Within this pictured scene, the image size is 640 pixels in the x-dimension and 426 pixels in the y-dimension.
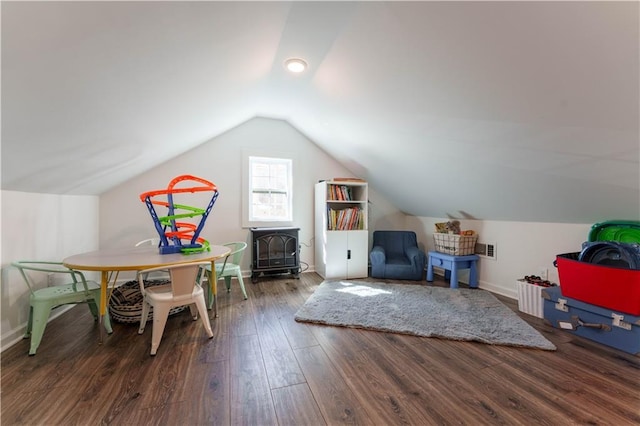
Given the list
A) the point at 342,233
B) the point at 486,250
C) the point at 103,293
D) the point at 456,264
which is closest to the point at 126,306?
the point at 103,293

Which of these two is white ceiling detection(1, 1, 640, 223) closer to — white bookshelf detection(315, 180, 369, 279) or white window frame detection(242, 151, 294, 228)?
white window frame detection(242, 151, 294, 228)

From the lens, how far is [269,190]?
4074 mm

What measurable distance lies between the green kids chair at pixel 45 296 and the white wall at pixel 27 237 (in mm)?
63

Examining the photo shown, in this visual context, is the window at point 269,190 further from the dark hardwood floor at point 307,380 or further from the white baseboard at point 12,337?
the white baseboard at point 12,337

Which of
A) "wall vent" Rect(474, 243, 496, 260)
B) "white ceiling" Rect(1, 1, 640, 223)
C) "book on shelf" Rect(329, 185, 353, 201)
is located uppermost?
"white ceiling" Rect(1, 1, 640, 223)

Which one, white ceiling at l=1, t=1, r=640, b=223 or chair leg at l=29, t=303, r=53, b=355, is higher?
white ceiling at l=1, t=1, r=640, b=223

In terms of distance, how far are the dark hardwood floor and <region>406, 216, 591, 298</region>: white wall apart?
0.89 meters

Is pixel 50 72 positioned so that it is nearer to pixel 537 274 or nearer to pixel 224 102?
pixel 224 102

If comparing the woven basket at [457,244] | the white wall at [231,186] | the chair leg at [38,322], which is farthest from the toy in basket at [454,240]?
the chair leg at [38,322]

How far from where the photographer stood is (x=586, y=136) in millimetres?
1616

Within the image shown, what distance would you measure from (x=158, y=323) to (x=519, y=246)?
3.71m

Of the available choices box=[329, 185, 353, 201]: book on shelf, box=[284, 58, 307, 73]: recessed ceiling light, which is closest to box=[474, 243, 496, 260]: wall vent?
box=[329, 185, 353, 201]: book on shelf

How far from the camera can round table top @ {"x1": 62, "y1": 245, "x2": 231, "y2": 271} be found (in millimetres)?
1739

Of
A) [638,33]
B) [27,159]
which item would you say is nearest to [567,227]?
[638,33]
